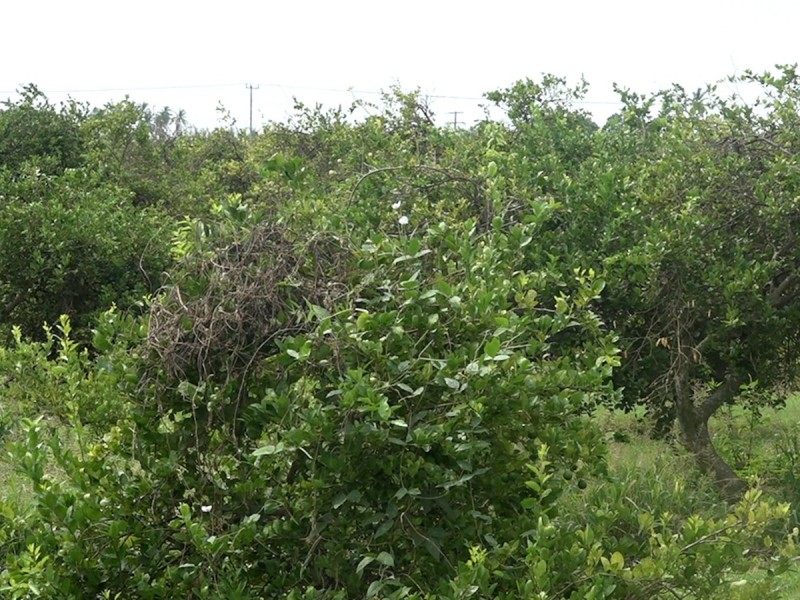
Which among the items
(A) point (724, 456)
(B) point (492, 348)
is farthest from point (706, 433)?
A: (B) point (492, 348)

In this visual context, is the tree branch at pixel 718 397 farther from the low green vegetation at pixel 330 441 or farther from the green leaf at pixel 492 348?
the green leaf at pixel 492 348

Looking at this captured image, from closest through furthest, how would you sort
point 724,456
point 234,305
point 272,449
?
point 272,449
point 234,305
point 724,456

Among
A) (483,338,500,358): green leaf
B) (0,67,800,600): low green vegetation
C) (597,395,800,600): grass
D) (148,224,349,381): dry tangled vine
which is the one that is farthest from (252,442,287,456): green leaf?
(597,395,800,600): grass

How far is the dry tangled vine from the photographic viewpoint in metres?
2.96

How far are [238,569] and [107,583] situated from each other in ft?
1.49

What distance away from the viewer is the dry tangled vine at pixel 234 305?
Answer: 116 inches

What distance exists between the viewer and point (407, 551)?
9.80 ft

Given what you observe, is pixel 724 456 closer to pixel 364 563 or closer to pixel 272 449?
pixel 364 563

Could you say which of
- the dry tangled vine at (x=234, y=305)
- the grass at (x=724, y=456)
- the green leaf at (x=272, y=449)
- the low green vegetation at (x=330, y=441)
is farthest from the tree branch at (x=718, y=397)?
the green leaf at (x=272, y=449)

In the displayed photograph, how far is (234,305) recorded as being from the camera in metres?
2.96

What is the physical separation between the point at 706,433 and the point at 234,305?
218 inches

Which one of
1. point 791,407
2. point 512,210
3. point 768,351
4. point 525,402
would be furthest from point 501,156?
point 791,407

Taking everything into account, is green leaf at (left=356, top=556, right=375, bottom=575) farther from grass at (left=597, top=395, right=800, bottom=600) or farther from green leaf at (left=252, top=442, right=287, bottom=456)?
grass at (left=597, top=395, right=800, bottom=600)

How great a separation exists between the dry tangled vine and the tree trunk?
4.79m
